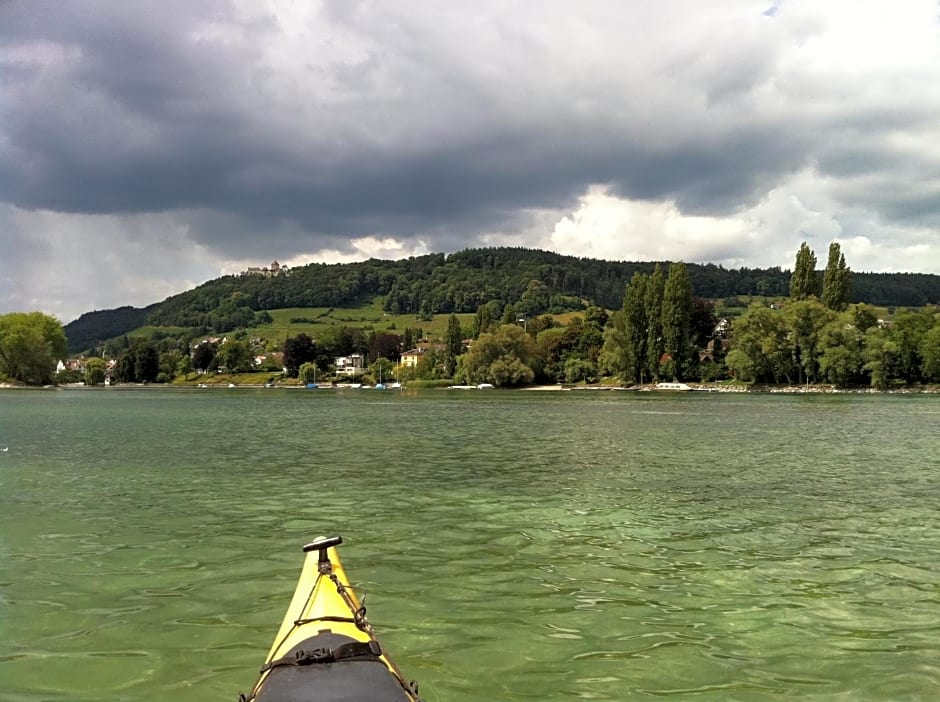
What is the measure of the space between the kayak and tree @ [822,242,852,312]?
141 meters

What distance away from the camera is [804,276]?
135 meters

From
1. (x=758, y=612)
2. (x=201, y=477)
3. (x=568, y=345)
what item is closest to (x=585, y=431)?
(x=201, y=477)

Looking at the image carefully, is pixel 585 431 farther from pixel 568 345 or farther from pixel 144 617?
pixel 568 345

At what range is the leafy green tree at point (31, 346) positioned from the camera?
153875mm

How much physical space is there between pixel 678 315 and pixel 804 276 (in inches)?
952

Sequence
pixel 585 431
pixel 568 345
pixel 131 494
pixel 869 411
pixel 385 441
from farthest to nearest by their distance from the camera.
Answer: pixel 568 345 < pixel 869 411 < pixel 585 431 < pixel 385 441 < pixel 131 494

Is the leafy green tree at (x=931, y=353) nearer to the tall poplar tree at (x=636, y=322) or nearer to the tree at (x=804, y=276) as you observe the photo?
the tree at (x=804, y=276)

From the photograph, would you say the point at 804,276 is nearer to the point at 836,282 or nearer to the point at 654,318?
the point at 836,282

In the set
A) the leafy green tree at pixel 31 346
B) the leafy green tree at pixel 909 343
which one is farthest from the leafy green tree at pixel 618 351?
the leafy green tree at pixel 31 346

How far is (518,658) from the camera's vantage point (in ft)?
29.9

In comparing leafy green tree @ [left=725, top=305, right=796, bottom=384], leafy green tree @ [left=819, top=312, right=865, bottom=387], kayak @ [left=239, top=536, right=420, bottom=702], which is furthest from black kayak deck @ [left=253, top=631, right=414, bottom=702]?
leafy green tree @ [left=725, top=305, right=796, bottom=384]

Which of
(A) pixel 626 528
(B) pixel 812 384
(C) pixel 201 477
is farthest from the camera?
(B) pixel 812 384

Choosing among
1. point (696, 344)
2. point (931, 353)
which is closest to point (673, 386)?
point (696, 344)

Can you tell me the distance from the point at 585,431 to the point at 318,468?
2321 centimetres
